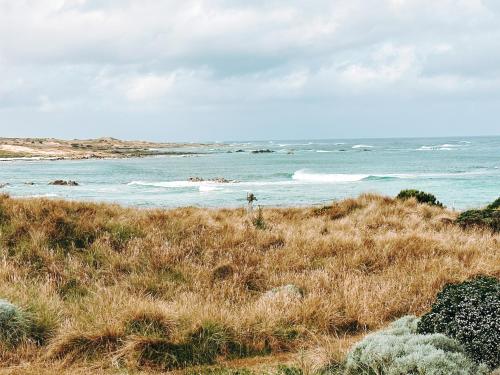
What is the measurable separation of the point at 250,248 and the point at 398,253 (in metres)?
2.80

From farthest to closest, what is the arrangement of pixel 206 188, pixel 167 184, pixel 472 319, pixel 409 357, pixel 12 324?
pixel 167 184
pixel 206 188
pixel 12 324
pixel 472 319
pixel 409 357

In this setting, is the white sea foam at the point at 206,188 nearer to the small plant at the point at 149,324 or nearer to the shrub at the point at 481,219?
the shrub at the point at 481,219

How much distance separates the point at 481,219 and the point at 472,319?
10442 millimetres

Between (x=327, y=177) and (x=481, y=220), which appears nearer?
(x=481, y=220)

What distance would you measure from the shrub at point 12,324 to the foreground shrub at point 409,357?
3.61m

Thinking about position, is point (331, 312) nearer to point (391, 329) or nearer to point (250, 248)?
point (391, 329)

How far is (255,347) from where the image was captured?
5.78 meters

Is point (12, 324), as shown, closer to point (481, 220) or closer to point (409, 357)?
point (409, 357)

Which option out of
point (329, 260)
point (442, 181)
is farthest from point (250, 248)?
point (442, 181)

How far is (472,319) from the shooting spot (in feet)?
16.2

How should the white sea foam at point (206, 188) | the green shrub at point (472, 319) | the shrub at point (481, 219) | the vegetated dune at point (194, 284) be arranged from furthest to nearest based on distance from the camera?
the white sea foam at point (206, 188), the shrub at point (481, 219), the vegetated dune at point (194, 284), the green shrub at point (472, 319)

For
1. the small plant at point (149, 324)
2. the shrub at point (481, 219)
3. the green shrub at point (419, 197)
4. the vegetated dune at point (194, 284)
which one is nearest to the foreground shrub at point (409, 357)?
the vegetated dune at point (194, 284)

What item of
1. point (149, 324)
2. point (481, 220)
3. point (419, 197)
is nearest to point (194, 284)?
point (149, 324)

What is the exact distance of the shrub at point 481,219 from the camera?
46.1 ft
